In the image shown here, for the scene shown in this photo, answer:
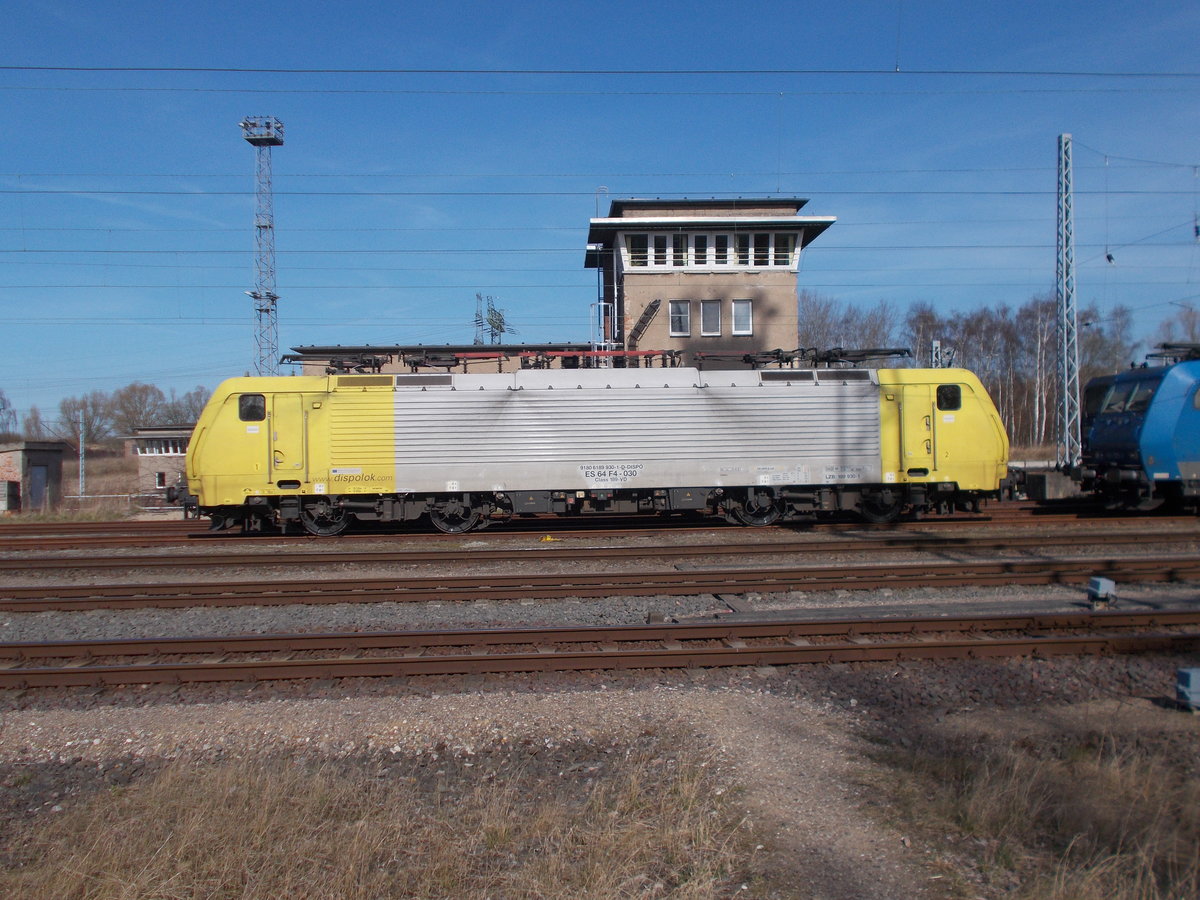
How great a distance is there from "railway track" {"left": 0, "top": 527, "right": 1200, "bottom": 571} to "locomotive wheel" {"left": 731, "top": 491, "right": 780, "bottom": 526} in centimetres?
213

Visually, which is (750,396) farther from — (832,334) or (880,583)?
(832,334)

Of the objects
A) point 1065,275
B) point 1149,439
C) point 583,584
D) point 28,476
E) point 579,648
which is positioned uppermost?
point 1065,275

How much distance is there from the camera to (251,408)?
49.1ft

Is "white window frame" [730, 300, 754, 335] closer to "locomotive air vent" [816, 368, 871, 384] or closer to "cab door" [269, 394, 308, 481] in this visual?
"locomotive air vent" [816, 368, 871, 384]

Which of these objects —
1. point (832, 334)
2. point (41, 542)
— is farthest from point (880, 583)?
point (832, 334)

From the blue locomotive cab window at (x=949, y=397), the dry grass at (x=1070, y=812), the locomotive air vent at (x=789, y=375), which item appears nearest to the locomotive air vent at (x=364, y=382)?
the locomotive air vent at (x=789, y=375)

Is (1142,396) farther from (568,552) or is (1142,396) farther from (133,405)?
(133,405)

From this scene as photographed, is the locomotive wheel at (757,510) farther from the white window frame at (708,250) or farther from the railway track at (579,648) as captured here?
the white window frame at (708,250)

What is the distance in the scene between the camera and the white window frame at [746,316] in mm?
33906

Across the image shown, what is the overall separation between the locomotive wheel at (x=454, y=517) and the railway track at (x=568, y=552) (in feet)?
5.77

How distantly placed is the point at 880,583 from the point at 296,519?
37.9 ft

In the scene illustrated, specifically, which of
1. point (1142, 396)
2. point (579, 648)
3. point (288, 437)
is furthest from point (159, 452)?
point (1142, 396)

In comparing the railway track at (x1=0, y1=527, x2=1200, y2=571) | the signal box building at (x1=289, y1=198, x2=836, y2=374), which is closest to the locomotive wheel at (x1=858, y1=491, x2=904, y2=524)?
the railway track at (x1=0, y1=527, x2=1200, y2=571)

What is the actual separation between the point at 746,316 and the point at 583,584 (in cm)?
2572
